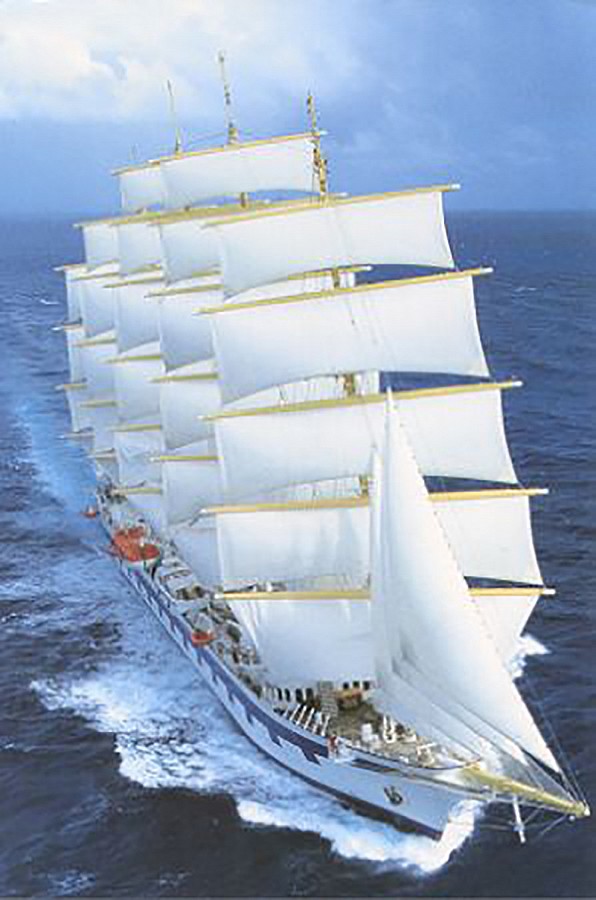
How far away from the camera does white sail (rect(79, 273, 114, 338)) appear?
56.9 m

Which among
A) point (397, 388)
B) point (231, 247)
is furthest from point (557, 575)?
point (397, 388)

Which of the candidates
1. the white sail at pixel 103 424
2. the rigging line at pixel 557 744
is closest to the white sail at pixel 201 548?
the rigging line at pixel 557 744

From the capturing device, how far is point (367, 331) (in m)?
34.1

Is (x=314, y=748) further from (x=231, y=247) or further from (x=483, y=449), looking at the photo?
(x=231, y=247)

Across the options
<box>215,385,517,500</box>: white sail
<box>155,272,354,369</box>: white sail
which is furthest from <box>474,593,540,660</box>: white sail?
<box>155,272,354,369</box>: white sail

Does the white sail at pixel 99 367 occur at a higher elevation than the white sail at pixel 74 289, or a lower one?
lower

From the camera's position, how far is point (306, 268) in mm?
35812

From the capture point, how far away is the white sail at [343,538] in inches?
1276

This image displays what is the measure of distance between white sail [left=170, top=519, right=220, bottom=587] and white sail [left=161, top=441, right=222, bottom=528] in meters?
0.77

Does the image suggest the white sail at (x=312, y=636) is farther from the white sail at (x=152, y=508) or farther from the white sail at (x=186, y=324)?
the white sail at (x=186, y=324)

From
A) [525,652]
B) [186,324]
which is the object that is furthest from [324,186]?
[525,652]

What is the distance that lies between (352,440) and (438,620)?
950 cm

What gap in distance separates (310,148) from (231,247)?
9.29 metres

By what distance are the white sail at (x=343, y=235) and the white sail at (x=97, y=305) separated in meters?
22.5
